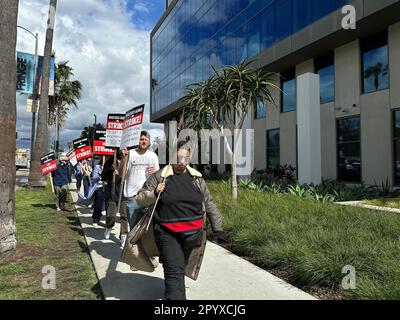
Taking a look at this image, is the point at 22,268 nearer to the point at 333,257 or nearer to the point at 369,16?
the point at 333,257

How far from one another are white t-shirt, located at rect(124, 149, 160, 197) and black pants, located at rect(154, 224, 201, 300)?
8.34 feet

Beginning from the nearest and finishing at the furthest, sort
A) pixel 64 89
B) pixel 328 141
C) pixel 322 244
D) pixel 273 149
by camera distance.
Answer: pixel 322 244 → pixel 328 141 → pixel 273 149 → pixel 64 89

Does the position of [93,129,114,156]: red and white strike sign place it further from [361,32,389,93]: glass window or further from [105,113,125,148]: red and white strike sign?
[361,32,389,93]: glass window

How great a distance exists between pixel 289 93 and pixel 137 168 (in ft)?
49.5

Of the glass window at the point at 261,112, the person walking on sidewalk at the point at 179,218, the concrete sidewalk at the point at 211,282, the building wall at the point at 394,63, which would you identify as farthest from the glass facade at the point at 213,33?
the person walking on sidewalk at the point at 179,218

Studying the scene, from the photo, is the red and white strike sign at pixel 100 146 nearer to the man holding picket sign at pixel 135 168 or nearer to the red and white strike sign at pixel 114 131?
the red and white strike sign at pixel 114 131

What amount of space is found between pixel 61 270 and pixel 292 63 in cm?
1641

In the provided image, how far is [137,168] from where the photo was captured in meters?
6.31

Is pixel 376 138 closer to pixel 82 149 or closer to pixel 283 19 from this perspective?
pixel 283 19

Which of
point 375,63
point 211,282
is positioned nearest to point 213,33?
point 375,63

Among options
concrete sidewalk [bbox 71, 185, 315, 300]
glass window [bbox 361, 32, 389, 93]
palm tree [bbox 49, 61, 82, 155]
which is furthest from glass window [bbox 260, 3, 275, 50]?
palm tree [bbox 49, 61, 82, 155]

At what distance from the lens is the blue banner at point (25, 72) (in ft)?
82.8
